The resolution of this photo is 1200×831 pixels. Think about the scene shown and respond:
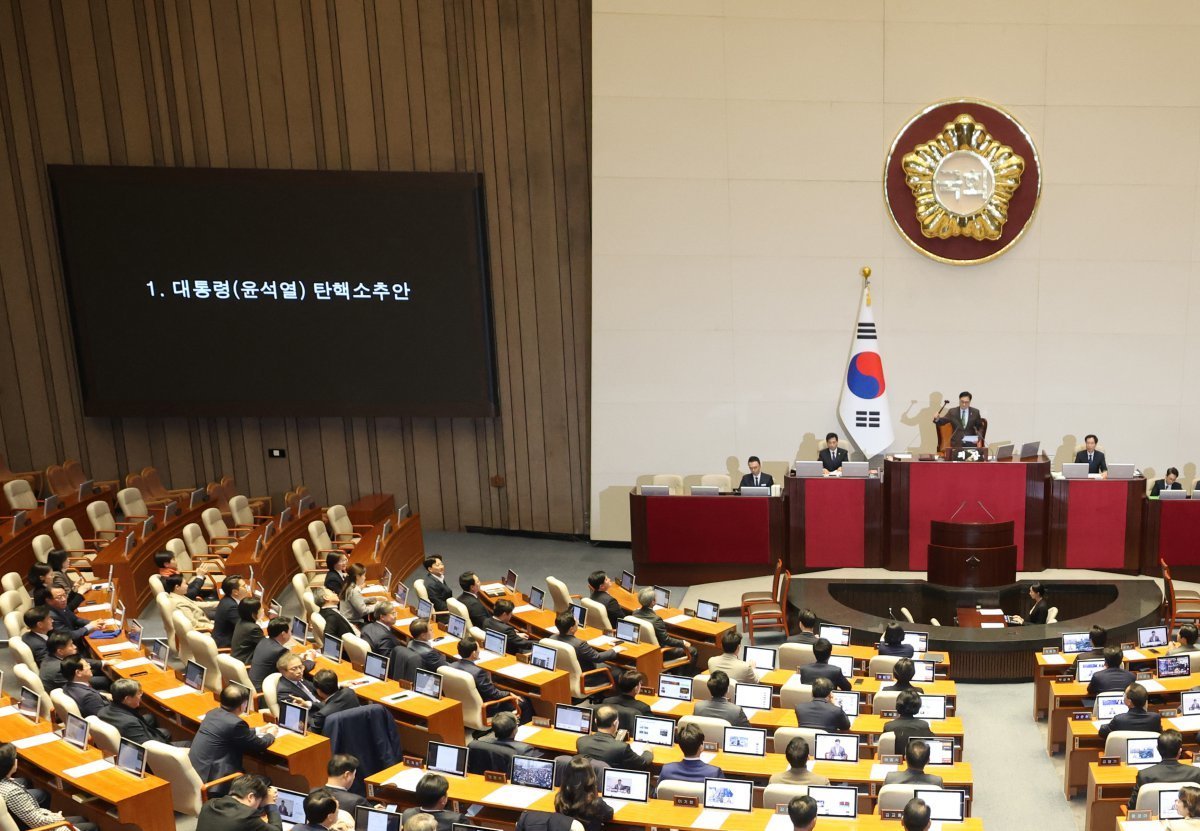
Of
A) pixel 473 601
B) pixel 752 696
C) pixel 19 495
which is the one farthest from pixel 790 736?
pixel 19 495

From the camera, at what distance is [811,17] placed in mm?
12812

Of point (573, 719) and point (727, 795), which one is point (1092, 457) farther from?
point (727, 795)

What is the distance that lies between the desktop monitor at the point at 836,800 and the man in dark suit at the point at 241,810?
8.66 ft

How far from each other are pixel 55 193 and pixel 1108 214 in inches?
492

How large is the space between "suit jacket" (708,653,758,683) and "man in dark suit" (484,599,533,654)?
1.46 metres

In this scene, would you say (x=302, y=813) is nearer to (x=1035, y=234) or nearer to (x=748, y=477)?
(x=748, y=477)

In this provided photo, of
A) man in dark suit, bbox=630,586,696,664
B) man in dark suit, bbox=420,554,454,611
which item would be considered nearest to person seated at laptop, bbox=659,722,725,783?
man in dark suit, bbox=630,586,696,664

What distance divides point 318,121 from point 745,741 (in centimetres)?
1023

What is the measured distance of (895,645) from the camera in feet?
28.3

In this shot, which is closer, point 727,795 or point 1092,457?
point 727,795

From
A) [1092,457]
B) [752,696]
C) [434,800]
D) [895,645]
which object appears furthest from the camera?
[1092,457]

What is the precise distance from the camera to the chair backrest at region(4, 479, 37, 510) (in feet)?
40.9

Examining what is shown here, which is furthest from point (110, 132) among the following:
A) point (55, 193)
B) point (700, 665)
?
point (700, 665)

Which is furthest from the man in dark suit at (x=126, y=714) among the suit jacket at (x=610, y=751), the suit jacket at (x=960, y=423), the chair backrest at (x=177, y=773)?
the suit jacket at (x=960, y=423)
